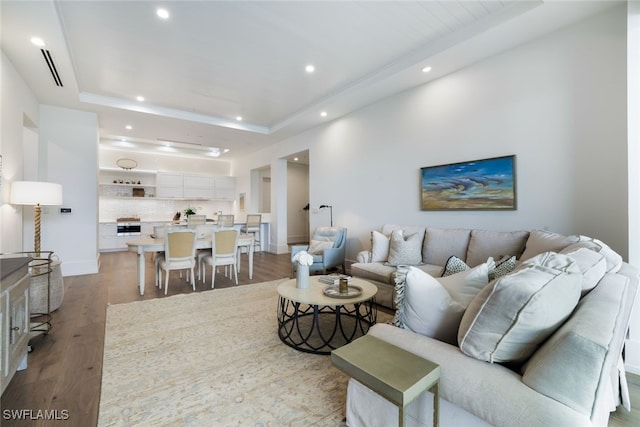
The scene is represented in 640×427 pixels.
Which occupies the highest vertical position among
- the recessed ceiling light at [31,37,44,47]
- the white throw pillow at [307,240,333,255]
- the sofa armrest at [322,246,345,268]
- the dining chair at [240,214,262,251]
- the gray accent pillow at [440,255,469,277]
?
the recessed ceiling light at [31,37,44,47]

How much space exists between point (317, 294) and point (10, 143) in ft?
12.9

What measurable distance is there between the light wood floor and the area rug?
94 mm

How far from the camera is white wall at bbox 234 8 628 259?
2.49 meters

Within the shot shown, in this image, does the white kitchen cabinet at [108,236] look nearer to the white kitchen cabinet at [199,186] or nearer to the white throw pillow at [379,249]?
the white kitchen cabinet at [199,186]

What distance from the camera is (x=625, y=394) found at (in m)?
1.66

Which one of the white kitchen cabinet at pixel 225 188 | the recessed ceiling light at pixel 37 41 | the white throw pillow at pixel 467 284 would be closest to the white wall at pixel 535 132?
the white throw pillow at pixel 467 284

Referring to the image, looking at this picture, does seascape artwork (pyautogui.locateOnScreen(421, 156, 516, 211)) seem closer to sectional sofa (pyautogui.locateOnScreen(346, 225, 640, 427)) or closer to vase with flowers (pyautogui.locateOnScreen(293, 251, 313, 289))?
sectional sofa (pyautogui.locateOnScreen(346, 225, 640, 427))

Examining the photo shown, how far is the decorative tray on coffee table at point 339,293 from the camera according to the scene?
7.67 feet

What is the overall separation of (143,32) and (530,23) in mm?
3879

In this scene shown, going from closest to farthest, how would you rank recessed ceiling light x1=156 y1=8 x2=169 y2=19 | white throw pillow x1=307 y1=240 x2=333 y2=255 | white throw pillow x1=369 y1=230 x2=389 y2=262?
1. recessed ceiling light x1=156 y1=8 x2=169 y2=19
2. white throw pillow x1=369 y1=230 x2=389 y2=262
3. white throw pillow x1=307 y1=240 x2=333 y2=255

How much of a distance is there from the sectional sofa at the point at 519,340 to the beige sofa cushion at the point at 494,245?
1.08 meters

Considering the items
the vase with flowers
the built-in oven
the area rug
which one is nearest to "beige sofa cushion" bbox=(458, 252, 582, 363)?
the area rug

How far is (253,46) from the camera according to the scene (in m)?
3.20

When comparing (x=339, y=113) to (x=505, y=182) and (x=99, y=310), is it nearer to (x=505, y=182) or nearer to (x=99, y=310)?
(x=505, y=182)
